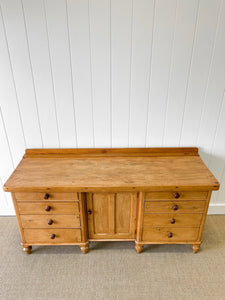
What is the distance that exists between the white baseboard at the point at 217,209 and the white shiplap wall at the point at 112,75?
0.43 meters

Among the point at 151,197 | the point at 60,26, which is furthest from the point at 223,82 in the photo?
the point at 60,26

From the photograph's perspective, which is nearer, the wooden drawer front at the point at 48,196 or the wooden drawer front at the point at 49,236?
the wooden drawer front at the point at 48,196

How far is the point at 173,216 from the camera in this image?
1630mm

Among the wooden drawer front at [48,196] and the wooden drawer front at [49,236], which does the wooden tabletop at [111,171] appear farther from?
the wooden drawer front at [49,236]

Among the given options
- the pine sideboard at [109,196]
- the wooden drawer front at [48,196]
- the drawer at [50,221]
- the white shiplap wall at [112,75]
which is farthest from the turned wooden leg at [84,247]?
the white shiplap wall at [112,75]

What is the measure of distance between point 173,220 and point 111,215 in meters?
0.44

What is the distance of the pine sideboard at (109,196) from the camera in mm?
1503

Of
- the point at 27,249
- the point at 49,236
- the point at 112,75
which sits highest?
the point at 112,75

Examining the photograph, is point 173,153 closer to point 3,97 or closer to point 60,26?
point 60,26

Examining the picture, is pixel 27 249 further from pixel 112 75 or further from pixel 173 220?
pixel 112 75

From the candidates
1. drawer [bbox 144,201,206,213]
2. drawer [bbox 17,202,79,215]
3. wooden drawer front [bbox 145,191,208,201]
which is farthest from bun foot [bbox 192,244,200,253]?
drawer [bbox 17,202,79,215]

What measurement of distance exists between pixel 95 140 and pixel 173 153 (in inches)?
25.0

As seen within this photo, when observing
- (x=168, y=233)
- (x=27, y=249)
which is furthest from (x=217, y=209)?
(x=27, y=249)

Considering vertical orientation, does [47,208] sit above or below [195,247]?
above
